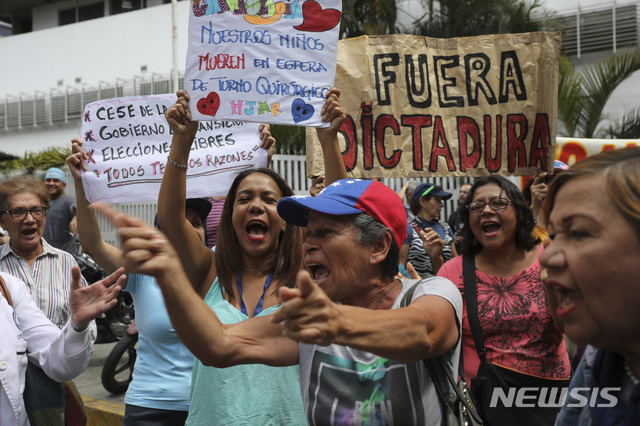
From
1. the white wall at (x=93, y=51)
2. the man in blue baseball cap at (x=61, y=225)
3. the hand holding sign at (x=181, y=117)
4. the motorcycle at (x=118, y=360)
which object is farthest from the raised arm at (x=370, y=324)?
the white wall at (x=93, y=51)

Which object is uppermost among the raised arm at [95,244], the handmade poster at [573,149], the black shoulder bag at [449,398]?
the handmade poster at [573,149]

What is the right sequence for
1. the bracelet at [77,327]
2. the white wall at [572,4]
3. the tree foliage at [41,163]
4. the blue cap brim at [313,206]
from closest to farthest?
the blue cap brim at [313,206], the bracelet at [77,327], the white wall at [572,4], the tree foliage at [41,163]

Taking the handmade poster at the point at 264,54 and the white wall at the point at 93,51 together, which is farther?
the white wall at the point at 93,51

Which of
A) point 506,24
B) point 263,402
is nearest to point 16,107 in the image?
point 506,24

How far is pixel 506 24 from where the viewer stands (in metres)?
14.8

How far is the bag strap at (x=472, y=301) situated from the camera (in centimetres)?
340

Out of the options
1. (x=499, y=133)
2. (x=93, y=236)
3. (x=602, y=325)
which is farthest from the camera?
(x=499, y=133)

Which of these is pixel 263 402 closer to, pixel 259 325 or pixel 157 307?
pixel 259 325

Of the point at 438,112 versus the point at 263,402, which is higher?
the point at 438,112

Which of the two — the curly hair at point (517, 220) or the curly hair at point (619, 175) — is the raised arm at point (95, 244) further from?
the curly hair at point (619, 175)

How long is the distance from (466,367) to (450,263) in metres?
0.66

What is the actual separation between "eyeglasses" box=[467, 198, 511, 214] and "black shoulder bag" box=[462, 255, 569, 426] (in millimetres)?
752

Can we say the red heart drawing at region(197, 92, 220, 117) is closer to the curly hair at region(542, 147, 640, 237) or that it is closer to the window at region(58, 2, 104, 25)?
the curly hair at region(542, 147, 640, 237)

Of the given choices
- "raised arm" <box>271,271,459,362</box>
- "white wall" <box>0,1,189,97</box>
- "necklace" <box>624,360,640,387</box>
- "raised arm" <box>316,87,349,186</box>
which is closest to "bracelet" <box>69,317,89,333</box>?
"raised arm" <box>316,87,349,186</box>
